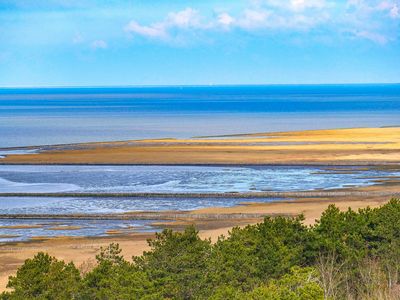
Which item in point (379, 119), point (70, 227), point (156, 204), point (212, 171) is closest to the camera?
point (70, 227)

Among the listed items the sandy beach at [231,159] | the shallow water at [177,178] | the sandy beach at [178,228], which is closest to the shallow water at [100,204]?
the sandy beach at [231,159]

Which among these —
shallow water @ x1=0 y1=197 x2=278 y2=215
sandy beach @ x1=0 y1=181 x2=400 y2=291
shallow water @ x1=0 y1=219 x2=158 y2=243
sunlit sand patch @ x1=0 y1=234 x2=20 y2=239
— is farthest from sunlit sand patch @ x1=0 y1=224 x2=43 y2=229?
sandy beach @ x1=0 y1=181 x2=400 y2=291

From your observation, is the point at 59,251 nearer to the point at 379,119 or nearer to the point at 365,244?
the point at 365,244

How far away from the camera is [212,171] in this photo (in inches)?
2675

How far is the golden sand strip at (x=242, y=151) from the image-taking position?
74.7 metres

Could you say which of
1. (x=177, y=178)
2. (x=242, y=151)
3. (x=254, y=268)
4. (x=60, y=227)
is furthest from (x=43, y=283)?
(x=242, y=151)

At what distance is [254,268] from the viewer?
70.4ft

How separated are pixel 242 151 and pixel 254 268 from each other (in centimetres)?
6116

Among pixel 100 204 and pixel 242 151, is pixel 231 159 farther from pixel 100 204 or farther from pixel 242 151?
pixel 100 204

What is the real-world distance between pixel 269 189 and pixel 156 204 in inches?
363

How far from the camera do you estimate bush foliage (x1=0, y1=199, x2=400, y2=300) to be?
18.8 m

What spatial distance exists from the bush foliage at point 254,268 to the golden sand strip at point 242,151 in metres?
46.9

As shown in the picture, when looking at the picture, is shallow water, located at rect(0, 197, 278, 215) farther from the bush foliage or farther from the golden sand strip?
the bush foliage

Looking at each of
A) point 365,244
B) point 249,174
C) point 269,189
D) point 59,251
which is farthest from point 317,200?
point 365,244
